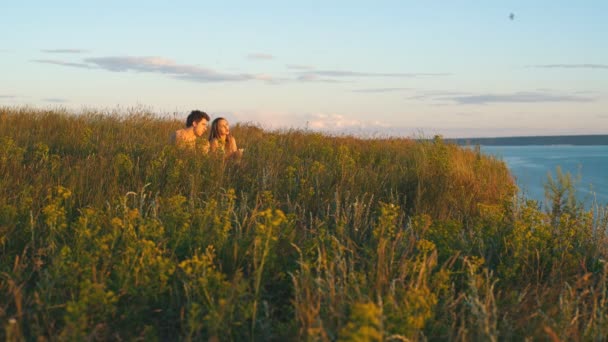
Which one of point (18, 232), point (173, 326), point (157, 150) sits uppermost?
point (157, 150)

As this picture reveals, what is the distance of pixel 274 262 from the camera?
13.2ft

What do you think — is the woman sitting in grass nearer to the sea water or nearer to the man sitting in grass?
the man sitting in grass

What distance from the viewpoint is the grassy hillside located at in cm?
313

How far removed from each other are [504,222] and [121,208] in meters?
3.28

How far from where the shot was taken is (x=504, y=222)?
5129 millimetres

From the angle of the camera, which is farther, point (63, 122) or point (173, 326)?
point (63, 122)

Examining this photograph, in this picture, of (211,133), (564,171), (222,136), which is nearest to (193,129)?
(211,133)

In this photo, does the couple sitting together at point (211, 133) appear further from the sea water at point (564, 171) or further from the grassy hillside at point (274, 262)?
the sea water at point (564, 171)

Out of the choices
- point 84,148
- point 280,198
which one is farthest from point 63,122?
point 280,198

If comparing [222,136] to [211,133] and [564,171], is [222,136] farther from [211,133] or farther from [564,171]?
[564,171]

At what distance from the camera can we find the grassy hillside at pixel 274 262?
313 centimetres

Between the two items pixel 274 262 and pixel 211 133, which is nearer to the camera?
pixel 274 262

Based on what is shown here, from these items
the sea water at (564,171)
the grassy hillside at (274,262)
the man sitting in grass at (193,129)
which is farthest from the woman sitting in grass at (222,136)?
the sea water at (564,171)

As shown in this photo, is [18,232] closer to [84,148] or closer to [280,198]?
[280,198]
